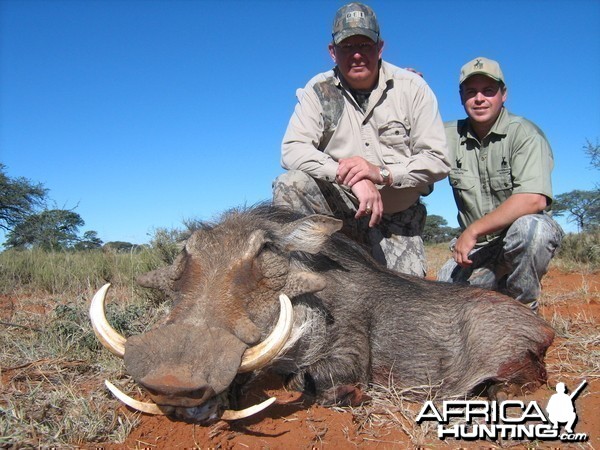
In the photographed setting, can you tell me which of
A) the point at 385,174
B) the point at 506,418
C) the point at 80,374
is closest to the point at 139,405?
the point at 80,374

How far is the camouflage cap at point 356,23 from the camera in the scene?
434cm

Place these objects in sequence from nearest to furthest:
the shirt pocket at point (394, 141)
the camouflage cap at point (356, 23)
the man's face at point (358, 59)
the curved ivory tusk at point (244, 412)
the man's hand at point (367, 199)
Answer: the curved ivory tusk at point (244, 412)
the man's hand at point (367, 199)
the camouflage cap at point (356, 23)
the man's face at point (358, 59)
the shirt pocket at point (394, 141)

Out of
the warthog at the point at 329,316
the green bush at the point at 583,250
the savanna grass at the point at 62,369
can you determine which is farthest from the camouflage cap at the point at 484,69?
the green bush at the point at 583,250

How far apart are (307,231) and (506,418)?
1364mm

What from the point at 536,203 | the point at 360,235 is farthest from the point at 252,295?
the point at 536,203

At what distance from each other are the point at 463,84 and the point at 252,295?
301cm

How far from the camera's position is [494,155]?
4.55 m

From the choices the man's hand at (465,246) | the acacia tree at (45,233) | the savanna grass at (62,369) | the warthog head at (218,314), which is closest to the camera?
the warthog head at (218,314)

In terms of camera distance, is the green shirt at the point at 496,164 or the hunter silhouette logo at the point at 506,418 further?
the green shirt at the point at 496,164

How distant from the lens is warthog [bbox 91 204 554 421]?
238cm

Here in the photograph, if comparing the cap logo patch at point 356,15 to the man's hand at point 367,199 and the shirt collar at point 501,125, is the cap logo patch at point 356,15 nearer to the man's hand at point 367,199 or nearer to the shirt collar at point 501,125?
the shirt collar at point 501,125

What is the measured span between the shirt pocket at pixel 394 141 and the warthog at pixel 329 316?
135 centimetres

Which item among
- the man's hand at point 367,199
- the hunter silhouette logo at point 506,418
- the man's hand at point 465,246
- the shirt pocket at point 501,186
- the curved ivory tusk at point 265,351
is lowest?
the hunter silhouette logo at point 506,418

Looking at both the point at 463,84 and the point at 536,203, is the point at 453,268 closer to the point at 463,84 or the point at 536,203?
the point at 536,203
